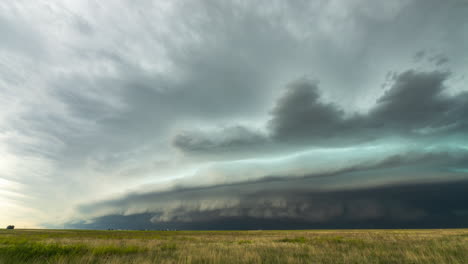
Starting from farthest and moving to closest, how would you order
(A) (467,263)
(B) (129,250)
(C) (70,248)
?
(B) (129,250), (C) (70,248), (A) (467,263)

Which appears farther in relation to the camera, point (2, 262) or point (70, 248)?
point (70, 248)

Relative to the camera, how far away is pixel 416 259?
10.6 meters

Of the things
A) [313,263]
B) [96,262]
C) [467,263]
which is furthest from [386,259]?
[96,262]

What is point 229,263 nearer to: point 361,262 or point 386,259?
point 361,262

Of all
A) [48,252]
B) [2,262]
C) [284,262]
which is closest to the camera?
[2,262]

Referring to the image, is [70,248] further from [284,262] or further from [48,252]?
[284,262]

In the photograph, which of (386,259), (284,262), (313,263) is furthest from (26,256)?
(386,259)

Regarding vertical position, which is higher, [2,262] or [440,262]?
[2,262]

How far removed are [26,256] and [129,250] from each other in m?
5.85

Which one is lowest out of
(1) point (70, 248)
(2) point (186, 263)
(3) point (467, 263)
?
(3) point (467, 263)

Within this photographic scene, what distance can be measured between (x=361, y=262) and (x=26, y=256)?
15.4m

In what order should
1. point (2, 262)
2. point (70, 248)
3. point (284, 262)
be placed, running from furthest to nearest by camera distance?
point (70, 248)
point (284, 262)
point (2, 262)

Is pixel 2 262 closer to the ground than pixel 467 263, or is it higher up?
higher up

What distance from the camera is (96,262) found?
10.2m
